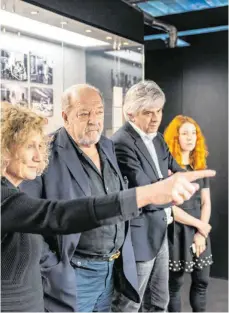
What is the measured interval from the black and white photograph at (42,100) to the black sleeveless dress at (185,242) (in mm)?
441

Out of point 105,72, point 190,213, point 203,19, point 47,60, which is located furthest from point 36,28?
point 203,19

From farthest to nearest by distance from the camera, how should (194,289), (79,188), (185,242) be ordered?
(194,289), (185,242), (79,188)

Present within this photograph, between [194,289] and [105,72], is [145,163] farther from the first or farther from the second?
[194,289]

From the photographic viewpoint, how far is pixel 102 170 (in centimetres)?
94

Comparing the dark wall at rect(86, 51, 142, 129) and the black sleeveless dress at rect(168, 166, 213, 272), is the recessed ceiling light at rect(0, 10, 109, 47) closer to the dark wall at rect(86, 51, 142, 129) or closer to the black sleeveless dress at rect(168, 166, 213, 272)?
the dark wall at rect(86, 51, 142, 129)

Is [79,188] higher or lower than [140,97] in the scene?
lower

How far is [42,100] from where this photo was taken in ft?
3.22

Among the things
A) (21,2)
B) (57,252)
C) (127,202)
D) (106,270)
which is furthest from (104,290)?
(21,2)

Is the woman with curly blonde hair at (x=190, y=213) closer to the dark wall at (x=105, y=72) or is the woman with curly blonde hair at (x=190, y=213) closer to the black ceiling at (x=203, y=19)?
the dark wall at (x=105, y=72)

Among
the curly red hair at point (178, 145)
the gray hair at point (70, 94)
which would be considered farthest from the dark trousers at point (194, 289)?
the gray hair at point (70, 94)

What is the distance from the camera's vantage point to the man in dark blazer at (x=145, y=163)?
102cm

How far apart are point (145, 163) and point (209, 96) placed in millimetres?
745

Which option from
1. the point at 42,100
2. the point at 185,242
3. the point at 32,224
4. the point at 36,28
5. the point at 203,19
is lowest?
the point at 185,242

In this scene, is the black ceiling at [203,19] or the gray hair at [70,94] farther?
the black ceiling at [203,19]
